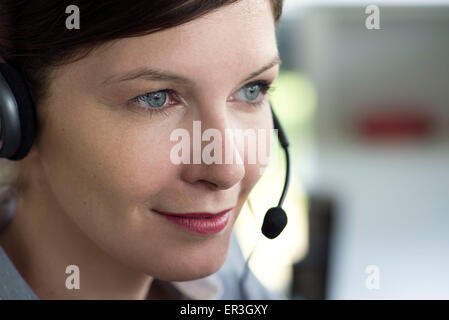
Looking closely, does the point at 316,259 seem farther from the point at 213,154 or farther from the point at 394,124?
the point at 394,124

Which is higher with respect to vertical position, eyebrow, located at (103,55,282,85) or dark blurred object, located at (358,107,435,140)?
eyebrow, located at (103,55,282,85)

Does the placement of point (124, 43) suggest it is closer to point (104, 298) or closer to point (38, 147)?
point (38, 147)

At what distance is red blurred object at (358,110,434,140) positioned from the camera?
344cm

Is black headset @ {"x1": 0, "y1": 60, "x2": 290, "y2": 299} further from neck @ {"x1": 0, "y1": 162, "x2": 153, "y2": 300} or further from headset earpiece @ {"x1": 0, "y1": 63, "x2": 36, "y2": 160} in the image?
neck @ {"x1": 0, "y1": 162, "x2": 153, "y2": 300}

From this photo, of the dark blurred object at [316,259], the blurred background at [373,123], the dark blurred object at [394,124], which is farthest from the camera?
the dark blurred object at [394,124]

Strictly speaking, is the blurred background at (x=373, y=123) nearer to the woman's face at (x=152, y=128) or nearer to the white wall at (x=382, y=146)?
the white wall at (x=382, y=146)

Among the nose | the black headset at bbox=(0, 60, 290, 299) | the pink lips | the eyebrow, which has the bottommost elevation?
the pink lips

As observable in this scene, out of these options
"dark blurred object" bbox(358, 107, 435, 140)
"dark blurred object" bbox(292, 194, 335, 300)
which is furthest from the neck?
"dark blurred object" bbox(358, 107, 435, 140)

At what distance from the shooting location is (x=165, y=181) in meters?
0.72

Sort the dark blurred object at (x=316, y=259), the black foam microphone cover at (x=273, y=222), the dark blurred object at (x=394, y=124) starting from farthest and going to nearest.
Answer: the dark blurred object at (x=394, y=124) < the dark blurred object at (x=316, y=259) < the black foam microphone cover at (x=273, y=222)

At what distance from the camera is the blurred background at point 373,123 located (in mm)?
2838

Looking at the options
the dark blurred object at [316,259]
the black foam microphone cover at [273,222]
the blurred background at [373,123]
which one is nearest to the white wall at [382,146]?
the blurred background at [373,123]
